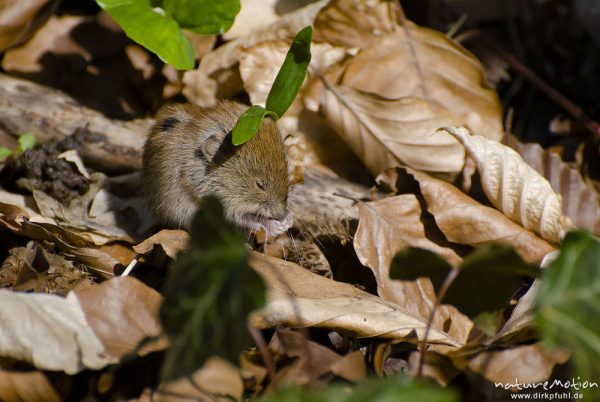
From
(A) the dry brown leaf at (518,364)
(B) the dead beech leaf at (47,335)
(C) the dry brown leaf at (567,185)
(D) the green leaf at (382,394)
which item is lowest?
(C) the dry brown leaf at (567,185)

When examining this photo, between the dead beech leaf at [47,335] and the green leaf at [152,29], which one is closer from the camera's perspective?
the dead beech leaf at [47,335]

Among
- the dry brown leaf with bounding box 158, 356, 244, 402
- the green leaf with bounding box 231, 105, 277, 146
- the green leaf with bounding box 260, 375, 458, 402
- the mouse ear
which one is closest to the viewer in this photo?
the green leaf with bounding box 260, 375, 458, 402

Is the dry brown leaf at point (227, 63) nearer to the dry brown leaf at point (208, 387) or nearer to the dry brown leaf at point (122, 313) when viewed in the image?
the dry brown leaf at point (122, 313)

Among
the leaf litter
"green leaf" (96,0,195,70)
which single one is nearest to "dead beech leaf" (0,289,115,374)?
the leaf litter

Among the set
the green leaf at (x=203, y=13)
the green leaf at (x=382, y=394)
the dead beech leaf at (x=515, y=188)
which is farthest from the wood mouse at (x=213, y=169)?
the green leaf at (x=382, y=394)

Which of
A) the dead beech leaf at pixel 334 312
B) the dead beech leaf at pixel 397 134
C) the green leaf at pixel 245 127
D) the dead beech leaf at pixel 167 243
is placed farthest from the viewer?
the dead beech leaf at pixel 397 134

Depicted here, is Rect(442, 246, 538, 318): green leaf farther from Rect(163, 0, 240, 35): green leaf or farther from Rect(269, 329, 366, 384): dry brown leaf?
Rect(163, 0, 240, 35): green leaf

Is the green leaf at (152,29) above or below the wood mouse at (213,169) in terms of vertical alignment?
above
